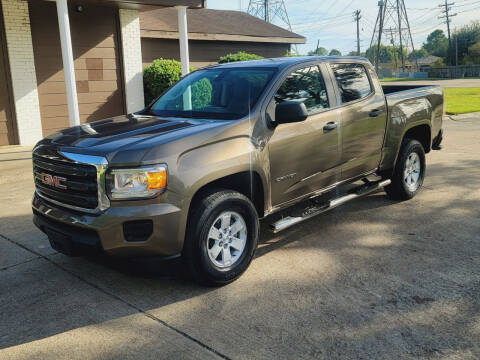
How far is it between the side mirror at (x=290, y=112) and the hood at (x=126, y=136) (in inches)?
19.0

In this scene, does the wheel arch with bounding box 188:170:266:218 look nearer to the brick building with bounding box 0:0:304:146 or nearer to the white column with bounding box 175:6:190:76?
the brick building with bounding box 0:0:304:146

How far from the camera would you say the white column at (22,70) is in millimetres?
11695

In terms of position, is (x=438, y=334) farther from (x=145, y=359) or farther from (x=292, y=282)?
(x=145, y=359)

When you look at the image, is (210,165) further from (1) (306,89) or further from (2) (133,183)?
(1) (306,89)

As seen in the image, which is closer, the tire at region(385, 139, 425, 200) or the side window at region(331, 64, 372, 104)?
the side window at region(331, 64, 372, 104)

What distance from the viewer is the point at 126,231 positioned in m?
3.56

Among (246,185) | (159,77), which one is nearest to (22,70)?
(159,77)

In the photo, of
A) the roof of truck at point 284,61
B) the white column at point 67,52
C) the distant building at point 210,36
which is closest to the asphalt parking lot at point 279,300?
the roof of truck at point 284,61

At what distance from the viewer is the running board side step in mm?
4508

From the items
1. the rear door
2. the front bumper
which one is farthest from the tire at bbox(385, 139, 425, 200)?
the front bumper

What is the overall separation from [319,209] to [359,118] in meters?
1.20

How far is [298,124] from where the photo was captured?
4633mm

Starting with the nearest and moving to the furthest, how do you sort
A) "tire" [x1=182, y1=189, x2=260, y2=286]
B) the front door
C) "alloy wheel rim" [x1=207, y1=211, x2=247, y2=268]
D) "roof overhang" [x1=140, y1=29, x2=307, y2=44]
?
"tire" [x1=182, y1=189, x2=260, y2=286] < "alloy wheel rim" [x1=207, y1=211, x2=247, y2=268] < the front door < "roof overhang" [x1=140, y1=29, x2=307, y2=44]

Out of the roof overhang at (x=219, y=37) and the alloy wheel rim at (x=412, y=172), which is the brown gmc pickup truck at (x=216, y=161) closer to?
the alloy wheel rim at (x=412, y=172)
